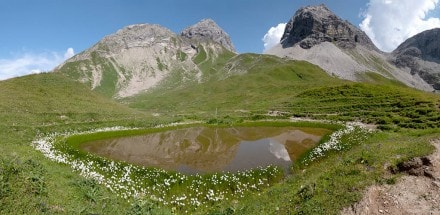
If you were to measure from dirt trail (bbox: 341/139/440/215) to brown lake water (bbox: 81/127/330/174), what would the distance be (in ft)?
45.2

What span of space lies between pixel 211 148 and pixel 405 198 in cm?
2539

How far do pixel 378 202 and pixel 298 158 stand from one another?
57.7 ft

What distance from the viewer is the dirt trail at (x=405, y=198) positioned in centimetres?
1688

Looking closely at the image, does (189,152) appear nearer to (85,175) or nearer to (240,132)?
(85,175)

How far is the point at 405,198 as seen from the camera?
1770cm

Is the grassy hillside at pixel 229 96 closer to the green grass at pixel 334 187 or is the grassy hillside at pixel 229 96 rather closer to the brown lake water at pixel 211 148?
the brown lake water at pixel 211 148

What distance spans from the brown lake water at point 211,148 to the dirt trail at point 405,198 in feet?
45.2

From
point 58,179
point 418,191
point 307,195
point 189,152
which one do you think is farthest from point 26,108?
point 418,191

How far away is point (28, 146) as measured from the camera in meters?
36.3

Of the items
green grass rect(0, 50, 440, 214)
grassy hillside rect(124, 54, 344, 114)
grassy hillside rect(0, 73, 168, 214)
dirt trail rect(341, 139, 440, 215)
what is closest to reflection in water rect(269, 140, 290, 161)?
green grass rect(0, 50, 440, 214)

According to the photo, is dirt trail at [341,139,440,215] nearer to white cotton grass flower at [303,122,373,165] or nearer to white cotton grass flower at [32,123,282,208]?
white cotton grass flower at [32,123,282,208]

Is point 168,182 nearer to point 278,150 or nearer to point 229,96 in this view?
point 278,150

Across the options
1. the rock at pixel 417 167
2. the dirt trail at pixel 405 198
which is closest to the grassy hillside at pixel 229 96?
the rock at pixel 417 167

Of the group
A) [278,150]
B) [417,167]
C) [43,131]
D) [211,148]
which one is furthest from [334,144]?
[43,131]
